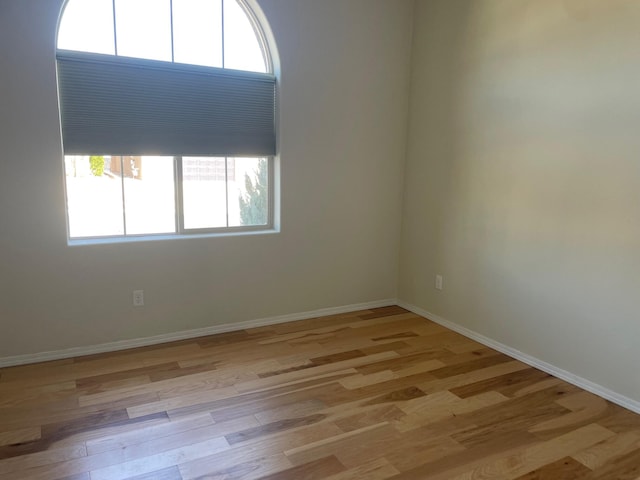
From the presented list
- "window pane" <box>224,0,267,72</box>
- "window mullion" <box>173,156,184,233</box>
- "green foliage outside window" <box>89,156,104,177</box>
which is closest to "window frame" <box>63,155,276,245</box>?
"window mullion" <box>173,156,184,233</box>

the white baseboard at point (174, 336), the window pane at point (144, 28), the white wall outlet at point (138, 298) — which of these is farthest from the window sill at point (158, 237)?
the window pane at point (144, 28)

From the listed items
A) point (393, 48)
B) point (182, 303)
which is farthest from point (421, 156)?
point (182, 303)

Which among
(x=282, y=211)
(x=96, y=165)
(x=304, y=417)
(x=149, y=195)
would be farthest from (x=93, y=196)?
(x=304, y=417)

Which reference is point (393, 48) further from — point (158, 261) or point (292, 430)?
point (292, 430)

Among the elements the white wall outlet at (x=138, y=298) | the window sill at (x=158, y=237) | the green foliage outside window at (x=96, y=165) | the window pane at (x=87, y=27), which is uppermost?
the window pane at (x=87, y=27)

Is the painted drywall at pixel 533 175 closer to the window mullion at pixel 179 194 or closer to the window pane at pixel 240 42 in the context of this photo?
the window pane at pixel 240 42

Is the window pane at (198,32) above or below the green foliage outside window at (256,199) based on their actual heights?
above

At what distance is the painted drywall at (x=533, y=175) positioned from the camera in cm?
254

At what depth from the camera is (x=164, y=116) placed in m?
3.12

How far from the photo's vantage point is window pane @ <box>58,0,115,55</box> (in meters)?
2.89

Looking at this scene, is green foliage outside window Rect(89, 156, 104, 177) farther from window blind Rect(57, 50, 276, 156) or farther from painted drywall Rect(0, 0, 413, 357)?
painted drywall Rect(0, 0, 413, 357)

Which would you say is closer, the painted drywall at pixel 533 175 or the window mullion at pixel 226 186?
the painted drywall at pixel 533 175

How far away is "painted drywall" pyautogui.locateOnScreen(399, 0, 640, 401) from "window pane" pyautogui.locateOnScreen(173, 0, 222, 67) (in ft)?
5.52

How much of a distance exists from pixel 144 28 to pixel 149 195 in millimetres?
1128
